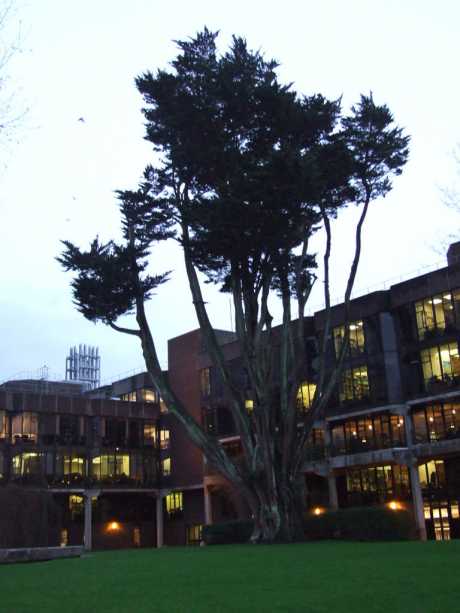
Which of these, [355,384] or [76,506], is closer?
[355,384]

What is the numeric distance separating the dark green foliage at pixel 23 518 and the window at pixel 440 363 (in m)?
25.8

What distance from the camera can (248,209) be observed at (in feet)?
93.4

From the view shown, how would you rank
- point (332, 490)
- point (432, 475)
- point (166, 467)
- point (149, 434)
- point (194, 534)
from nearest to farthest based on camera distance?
point (432, 475)
point (332, 490)
point (194, 534)
point (166, 467)
point (149, 434)

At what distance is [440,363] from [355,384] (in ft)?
22.1

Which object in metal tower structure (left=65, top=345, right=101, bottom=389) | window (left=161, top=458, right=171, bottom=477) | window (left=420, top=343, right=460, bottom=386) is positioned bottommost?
window (left=161, top=458, right=171, bottom=477)

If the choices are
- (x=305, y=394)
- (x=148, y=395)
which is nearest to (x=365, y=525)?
(x=305, y=394)

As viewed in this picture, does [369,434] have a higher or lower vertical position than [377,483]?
higher

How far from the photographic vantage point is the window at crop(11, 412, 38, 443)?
2489 inches

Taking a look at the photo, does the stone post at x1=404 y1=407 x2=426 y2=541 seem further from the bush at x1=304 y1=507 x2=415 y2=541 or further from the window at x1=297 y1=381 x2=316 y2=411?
the bush at x1=304 y1=507 x2=415 y2=541

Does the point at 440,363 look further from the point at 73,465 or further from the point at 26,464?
the point at 26,464

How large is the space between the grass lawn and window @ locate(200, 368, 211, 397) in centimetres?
4673

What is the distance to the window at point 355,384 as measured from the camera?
172ft

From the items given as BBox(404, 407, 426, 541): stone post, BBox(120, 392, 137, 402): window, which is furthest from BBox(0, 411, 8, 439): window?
Result: BBox(404, 407, 426, 541): stone post

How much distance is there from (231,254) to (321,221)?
5.75 meters
